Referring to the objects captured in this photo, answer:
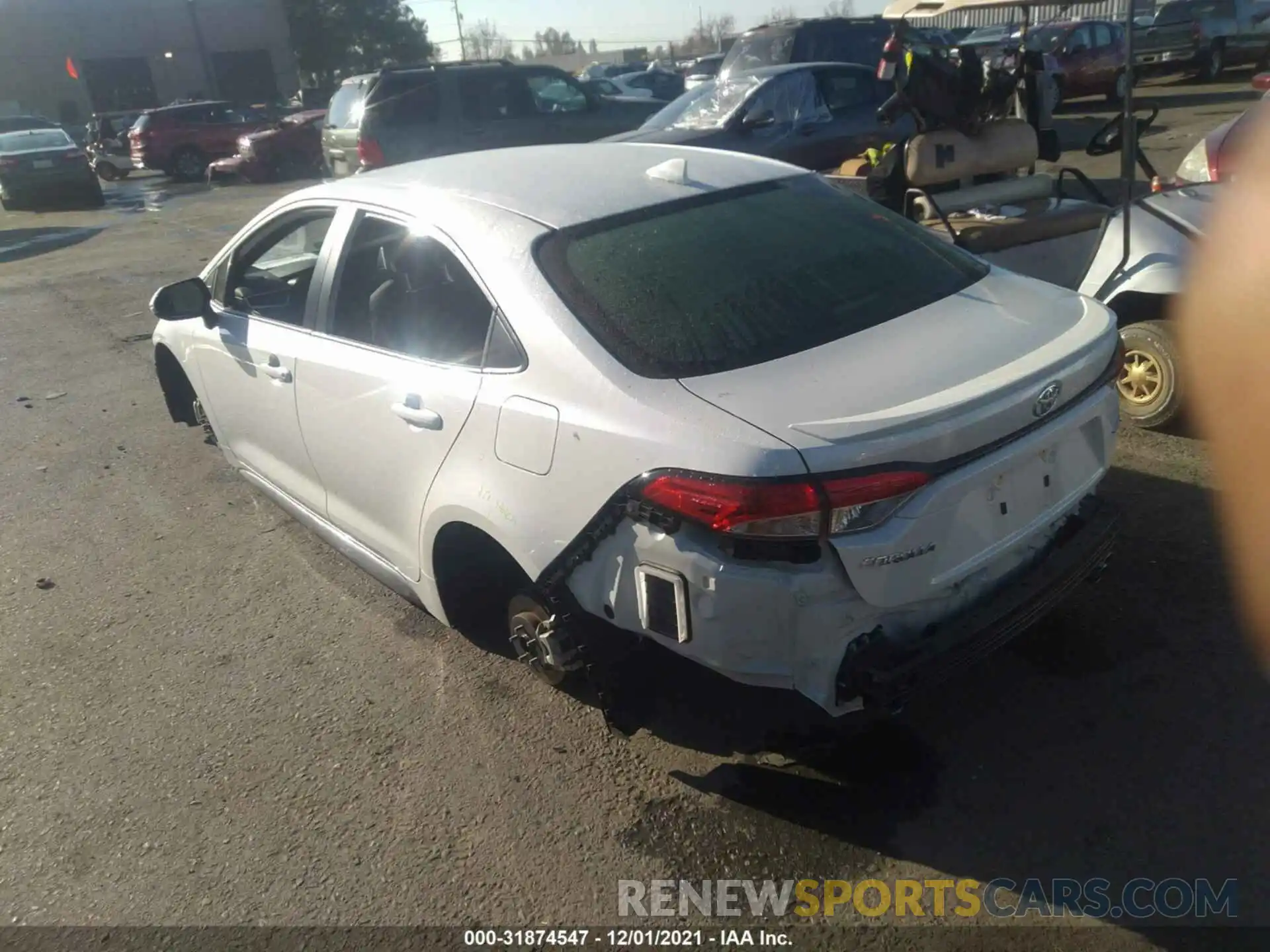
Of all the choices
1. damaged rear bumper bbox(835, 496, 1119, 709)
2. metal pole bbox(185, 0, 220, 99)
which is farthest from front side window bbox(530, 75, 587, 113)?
metal pole bbox(185, 0, 220, 99)

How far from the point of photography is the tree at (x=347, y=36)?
5028 cm

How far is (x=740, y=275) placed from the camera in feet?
10.2

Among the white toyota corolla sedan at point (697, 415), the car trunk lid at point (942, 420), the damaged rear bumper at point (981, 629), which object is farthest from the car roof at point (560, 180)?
the damaged rear bumper at point (981, 629)

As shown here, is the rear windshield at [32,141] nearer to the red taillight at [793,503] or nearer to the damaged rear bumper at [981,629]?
the red taillight at [793,503]

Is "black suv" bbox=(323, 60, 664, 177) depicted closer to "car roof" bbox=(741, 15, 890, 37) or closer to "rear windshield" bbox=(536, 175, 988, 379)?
"car roof" bbox=(741, 15, 890, 37)

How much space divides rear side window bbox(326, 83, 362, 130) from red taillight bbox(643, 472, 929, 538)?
40.4 feet

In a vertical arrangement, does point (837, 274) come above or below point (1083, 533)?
above

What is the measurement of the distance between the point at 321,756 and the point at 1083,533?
2.45 metres

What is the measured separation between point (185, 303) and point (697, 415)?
2.92m

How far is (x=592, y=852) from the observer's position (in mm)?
2816

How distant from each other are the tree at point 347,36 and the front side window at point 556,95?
39.1m

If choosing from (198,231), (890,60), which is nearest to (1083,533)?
(890,60)

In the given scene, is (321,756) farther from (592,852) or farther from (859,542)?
(859,542)

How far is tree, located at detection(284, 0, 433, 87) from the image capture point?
5028 cm
